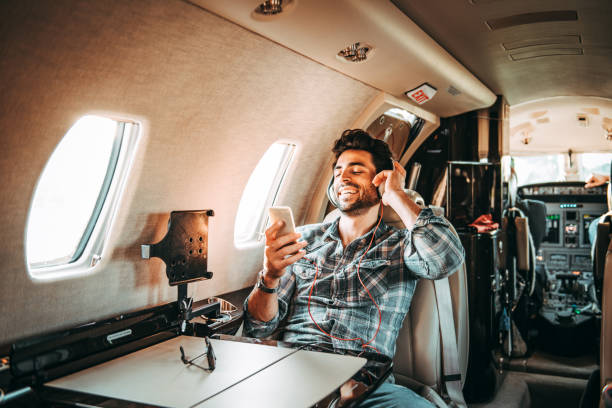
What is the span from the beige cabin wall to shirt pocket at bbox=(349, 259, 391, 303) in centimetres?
114

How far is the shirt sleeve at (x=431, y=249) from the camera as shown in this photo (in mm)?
2293

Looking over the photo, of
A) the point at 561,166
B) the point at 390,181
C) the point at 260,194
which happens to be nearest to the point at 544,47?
the point at 390,181

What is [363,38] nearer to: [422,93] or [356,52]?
[356,52]

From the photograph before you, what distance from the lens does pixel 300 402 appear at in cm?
128

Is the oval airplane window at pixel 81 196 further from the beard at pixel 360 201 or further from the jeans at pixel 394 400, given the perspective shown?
the jeans at pixel 394 400

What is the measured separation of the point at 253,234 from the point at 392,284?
1860 millimetres

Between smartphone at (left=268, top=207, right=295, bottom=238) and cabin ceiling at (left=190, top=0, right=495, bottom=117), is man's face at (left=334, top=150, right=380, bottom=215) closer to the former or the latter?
cabin ceiling at (left=190, top=0, right=495, bottom=117)

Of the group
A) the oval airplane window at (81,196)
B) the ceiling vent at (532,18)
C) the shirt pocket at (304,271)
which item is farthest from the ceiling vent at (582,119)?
the oval airplane window at (81,196)

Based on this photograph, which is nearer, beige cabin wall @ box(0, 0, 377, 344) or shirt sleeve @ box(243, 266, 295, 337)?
beige cabin wall @ box(0, 0, 377, 344)

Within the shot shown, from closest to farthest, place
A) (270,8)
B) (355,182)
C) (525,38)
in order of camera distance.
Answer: (270,8) → (355,182) → (525,38)

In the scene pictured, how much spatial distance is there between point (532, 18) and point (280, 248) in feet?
8.14

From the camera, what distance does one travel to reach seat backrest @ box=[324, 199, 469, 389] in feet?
7.57

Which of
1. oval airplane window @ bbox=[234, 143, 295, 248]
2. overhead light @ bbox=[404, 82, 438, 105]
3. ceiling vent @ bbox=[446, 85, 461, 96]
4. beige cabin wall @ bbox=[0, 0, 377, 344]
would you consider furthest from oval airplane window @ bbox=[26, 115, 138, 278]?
ceiling vent @ bbox=[446, 85, 461, 96]

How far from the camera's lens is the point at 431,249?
2.29 meters
